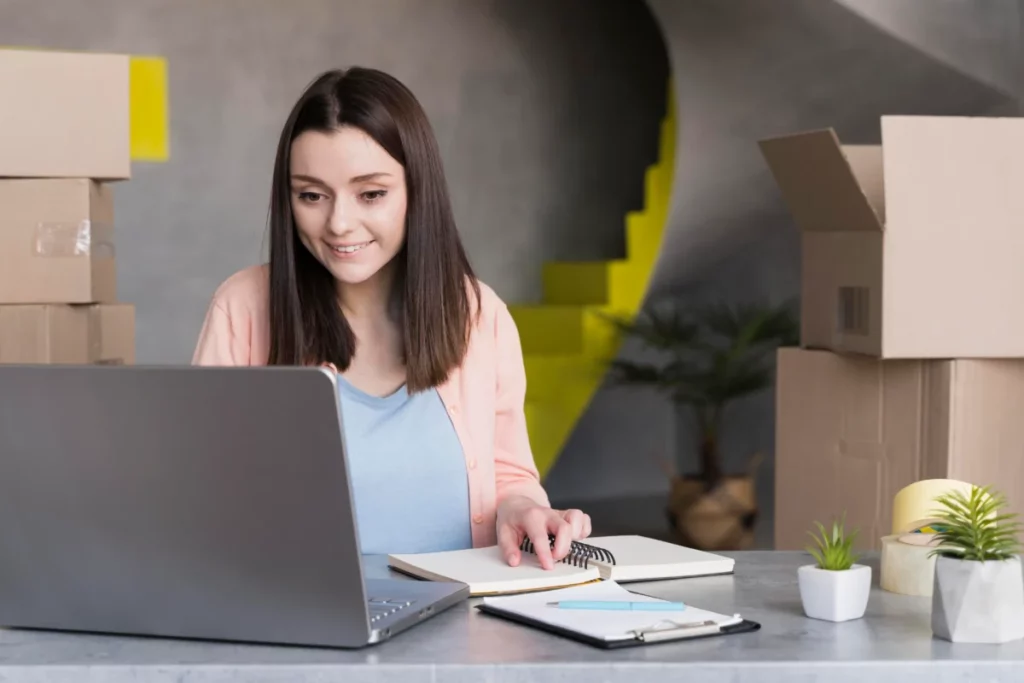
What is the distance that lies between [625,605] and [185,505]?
1.14 feet

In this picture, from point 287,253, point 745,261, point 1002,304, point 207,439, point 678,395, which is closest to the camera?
point 207,439

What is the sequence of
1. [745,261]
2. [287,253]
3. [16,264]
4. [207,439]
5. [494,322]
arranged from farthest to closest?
[745,261] → [16,264] → [494,322] → [287,253] → [207,439]

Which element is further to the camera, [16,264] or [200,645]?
[16,264]

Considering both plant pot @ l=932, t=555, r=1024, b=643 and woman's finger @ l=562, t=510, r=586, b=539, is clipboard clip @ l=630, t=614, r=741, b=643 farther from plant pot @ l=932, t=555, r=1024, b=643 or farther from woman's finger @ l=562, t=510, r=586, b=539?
woman's finger @ l=562, t=510, r=586, b=539

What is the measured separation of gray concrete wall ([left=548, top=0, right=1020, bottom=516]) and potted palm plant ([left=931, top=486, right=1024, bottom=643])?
2.92 metres

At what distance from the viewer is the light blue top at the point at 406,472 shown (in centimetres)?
152

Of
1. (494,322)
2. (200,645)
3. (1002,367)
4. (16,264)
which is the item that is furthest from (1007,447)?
(16,264)

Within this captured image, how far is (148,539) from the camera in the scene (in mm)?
925

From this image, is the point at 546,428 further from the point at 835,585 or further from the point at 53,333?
the point at 835,585

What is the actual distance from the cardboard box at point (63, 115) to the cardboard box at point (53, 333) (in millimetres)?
247

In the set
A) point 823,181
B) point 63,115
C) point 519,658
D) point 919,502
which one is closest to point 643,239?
point 823,181

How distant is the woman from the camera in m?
1.48

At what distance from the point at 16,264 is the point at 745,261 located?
3.58 meters

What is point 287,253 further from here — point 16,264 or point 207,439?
point 16,264
